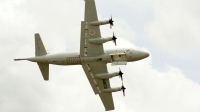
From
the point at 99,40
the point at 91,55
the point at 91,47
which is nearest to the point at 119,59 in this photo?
the point at 99,40

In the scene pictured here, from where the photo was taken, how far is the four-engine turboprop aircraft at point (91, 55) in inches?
3300

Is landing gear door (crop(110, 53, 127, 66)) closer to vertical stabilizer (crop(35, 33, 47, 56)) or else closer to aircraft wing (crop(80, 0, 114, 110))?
aircraft wing (crop(80, 0, 114, 110))

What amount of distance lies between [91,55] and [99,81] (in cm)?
778

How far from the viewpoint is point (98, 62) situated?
86.9 metres

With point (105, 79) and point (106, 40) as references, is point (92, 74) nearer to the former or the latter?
point (105, 79)

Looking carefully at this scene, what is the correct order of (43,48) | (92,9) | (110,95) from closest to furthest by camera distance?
(92,9) → (43,48) → (110,95)

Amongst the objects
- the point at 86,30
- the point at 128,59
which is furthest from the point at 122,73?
the point at 86,30

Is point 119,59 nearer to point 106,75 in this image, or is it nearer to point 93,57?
point 93,57

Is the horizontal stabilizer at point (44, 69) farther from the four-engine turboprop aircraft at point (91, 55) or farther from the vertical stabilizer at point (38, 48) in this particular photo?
the vertical stabilizer at point (38, 48)

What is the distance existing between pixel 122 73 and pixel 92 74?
5.77m

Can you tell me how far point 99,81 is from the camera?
92.0m

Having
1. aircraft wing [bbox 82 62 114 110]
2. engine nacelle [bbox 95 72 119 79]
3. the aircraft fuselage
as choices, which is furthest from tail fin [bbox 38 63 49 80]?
engine nacelle [bbox 95 72 119 79]

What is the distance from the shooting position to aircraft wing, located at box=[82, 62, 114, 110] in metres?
87.9

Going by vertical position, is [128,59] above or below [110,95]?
above
